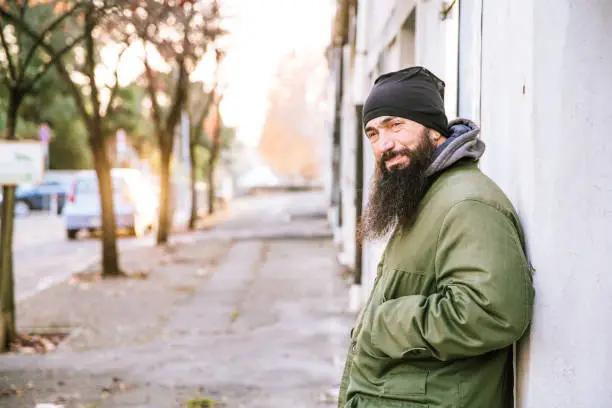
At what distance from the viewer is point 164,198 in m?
22.5

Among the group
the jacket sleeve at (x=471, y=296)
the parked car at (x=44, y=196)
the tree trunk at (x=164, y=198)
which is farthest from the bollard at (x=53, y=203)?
the jacket sleeve at (x=471, y=296)

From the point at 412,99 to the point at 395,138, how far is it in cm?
13

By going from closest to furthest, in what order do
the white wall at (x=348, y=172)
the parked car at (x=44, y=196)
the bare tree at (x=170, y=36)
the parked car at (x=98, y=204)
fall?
the bare tree at (x=170, y=36) < the white wall at (x=348, y=172) < the parked car at (x=98, y=204) < the parked car at (x=44, y=196)

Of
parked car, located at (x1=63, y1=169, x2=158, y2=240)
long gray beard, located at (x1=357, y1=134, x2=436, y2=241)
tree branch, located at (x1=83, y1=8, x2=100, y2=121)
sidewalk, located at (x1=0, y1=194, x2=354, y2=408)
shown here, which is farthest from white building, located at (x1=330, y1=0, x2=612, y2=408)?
parked car, located at (x1=63, y1=169, x2=158, y2=240)

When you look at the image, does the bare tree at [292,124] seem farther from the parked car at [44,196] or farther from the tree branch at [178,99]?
the tree branch at [178,99]

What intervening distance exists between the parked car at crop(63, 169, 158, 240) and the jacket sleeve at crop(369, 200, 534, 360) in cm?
2143

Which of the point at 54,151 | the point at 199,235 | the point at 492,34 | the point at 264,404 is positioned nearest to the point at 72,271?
the point at 199,235

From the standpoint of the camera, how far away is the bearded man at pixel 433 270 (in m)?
2.41

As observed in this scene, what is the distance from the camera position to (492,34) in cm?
351

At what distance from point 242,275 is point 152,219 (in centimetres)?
1292

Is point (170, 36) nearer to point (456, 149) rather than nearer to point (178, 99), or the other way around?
point (178, 99)

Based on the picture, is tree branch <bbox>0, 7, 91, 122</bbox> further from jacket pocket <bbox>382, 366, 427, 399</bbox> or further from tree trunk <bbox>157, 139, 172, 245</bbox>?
tree trunk <bbox>157, 139, 172, 245</bbox>

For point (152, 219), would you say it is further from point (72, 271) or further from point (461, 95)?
point (461, 95)

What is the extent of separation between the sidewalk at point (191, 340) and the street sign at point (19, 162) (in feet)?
5.67
